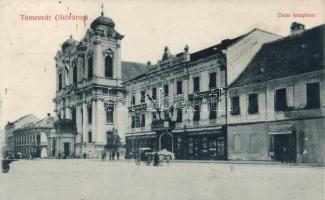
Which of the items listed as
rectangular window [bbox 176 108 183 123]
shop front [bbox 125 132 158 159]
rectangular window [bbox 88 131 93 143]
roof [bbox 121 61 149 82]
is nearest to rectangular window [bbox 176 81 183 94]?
rectangular window [bbox 176 108 183 123]

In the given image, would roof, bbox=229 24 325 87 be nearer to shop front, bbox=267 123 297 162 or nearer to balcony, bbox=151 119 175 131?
shop front, bbox=267 123 297 162

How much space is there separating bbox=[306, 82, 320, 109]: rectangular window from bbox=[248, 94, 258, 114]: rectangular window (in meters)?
4.05

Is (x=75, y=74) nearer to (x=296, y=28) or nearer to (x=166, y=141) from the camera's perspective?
(x=166, y=141)

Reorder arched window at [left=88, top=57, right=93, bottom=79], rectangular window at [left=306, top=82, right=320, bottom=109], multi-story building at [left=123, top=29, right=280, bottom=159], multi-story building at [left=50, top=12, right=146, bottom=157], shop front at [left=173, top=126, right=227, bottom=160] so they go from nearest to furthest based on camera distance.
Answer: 1. rectangular window at [left=306, top=82, right=320, bottom=109]
2. multi-story building at [left=123, top=29, right=280, bottom=159]
3. shop front at [left=173, top=126, right=227, bottom=160]
4. multi-story building at [left=50, top=12, right=146, bottom=157]
5. arched window at [left=88, top=57, right=93, bottom=79]

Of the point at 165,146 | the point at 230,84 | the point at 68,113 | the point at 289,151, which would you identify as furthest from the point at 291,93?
the point at 68,113

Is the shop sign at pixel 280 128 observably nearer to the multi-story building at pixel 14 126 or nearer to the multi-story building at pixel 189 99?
the multi-story building at pixel 189 99

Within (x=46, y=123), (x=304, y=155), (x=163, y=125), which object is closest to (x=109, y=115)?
(x=163, y=125)

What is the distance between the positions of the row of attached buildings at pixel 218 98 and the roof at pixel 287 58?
0.07 meters

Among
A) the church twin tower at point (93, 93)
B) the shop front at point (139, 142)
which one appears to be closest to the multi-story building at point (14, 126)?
the church twin tower at point (93, 93)

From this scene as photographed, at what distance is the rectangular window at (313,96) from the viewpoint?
72.6ft

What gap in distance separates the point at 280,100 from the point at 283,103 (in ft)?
0.88

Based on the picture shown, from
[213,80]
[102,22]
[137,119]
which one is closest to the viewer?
[213,80]

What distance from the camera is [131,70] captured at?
53.4 meters

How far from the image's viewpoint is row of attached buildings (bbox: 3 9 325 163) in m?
23.1
